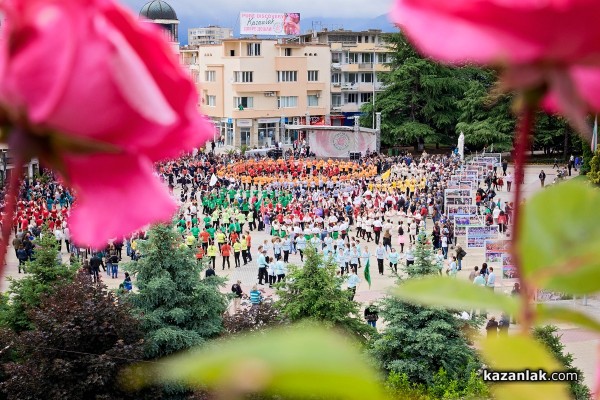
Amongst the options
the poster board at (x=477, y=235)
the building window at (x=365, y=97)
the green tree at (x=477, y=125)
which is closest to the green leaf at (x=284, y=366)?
the poster board at (x=477, y=235)

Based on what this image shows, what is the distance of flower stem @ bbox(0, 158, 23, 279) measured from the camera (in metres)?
0.48

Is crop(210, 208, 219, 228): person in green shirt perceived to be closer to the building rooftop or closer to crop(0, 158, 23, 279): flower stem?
crop(0, 158, 23, 279): flower stem

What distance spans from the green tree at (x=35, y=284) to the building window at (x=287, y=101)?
125 ft

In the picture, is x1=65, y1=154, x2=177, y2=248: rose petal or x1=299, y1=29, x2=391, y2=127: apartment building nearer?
x1=65, y1=154, x2=177, y2=248: rose petal

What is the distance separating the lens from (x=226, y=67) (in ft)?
162

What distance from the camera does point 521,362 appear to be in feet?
1.52

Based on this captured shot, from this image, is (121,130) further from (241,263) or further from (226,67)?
(226,67)

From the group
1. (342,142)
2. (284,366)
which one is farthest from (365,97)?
(284,366)

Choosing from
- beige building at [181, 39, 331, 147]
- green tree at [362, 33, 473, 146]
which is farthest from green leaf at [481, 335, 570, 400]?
beige building at [181, 39, 331, 147]

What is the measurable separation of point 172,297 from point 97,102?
12029 mm

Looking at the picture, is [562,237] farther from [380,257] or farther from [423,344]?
[380,257]

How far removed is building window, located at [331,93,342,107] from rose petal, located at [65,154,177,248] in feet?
181

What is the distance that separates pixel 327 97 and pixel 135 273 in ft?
138

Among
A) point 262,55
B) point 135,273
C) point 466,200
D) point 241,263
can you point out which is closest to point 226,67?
point 262,55
